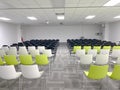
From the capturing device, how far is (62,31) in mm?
24219

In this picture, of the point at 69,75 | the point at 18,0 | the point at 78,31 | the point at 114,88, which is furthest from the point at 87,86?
the point at 78,31

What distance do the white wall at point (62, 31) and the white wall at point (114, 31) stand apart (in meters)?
3.33

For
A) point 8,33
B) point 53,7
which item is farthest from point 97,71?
point 8,33

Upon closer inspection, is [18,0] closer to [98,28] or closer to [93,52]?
[93,52]

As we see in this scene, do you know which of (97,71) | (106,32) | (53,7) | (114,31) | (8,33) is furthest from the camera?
(106,32)

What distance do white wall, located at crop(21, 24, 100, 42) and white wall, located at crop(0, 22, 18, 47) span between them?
3244 mm

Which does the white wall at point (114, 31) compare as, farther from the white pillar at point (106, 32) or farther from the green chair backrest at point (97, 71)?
the green chair backrest at point (97, 71)

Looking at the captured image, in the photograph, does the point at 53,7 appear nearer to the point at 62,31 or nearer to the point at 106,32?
the point at 106,32

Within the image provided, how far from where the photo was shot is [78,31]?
79.5 feet

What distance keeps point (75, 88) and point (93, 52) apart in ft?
9.62

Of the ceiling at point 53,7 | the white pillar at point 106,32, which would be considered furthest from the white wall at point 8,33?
the white pillar at point 106,32

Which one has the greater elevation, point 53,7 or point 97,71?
point 53,7

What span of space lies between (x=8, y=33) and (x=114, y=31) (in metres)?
13.6

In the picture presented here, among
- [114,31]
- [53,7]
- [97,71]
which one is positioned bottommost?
[97,71]
